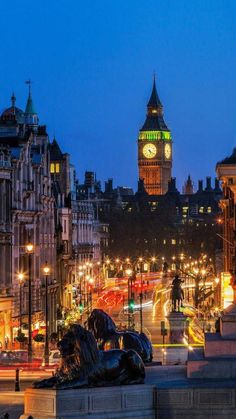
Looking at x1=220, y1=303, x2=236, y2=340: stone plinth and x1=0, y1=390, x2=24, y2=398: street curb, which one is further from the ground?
x1=220, y1=303, x2=236, y2=340: stone plinth

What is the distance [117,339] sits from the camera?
42438mm

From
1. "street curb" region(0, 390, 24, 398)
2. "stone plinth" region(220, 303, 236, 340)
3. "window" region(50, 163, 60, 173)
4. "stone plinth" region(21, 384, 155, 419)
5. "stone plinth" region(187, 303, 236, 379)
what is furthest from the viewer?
"window" region(50, 163, 60, 173)

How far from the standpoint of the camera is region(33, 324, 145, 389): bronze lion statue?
3591 cm

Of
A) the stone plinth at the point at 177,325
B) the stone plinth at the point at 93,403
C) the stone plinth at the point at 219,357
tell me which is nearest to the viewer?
Result: the stone plinth at the point at 93,403

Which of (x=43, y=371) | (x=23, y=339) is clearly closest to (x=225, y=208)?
(x=23, y=339)

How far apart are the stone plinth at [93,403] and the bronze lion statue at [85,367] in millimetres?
288

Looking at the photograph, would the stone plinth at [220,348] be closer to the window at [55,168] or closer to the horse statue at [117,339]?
the horse statue at [117,339]

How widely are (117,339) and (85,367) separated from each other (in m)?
6.44

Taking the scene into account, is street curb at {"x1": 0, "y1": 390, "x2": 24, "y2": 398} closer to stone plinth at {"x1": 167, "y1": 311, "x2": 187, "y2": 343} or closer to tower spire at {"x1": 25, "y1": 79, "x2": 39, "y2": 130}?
stone plinth at {"x1": 167, "y1": 311, "x2": 187, "y2": 343}

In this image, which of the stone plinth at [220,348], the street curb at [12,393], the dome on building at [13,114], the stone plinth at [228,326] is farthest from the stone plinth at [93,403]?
the dome on building at [13,114]

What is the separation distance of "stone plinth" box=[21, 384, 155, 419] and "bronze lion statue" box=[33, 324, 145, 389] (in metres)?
0.29

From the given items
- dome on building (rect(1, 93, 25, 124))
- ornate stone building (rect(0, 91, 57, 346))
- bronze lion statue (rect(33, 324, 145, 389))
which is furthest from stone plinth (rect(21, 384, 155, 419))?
dome on building (rect(1, 93, 25, 124))

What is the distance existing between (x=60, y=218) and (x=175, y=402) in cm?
8968

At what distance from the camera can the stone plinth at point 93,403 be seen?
35.5 m
